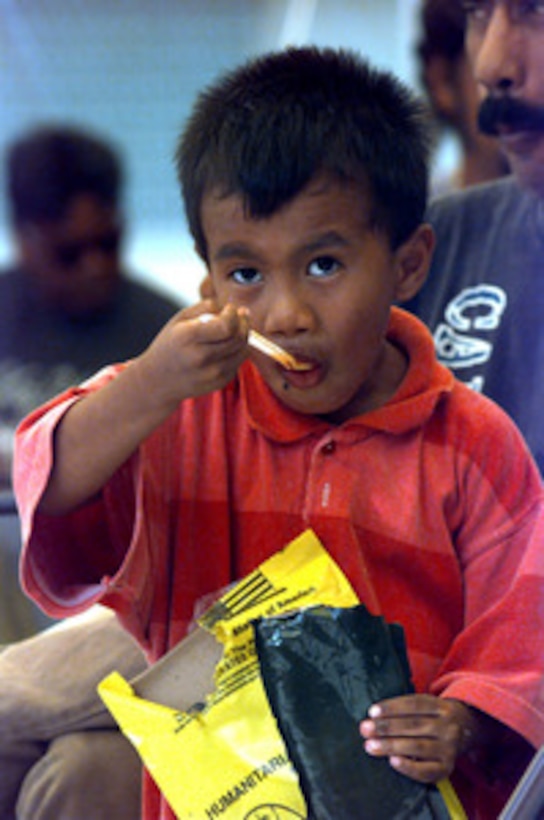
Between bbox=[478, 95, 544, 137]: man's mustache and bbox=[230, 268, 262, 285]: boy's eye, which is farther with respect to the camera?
bbox=[478, 95, 544, 137]: man's mustache

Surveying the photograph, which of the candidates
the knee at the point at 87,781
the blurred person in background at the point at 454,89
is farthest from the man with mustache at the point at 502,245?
the knee at the point at 87,781

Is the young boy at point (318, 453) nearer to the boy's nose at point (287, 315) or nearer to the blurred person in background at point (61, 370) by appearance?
the boy's nose at point (287, 315)

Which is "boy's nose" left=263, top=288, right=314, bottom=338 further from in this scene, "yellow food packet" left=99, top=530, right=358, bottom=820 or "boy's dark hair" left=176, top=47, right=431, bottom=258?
"yellow food packet" left=99, top=530, right=358, bottom=820

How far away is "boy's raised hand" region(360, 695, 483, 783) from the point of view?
1.05 metres

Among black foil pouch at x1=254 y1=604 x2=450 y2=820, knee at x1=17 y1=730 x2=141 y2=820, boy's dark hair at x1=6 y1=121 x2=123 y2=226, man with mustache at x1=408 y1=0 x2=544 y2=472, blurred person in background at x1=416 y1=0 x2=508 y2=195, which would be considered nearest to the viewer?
black foil pouch at x1=254 y1=604 x2=450 y2=820

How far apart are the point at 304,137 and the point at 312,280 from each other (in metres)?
0.12

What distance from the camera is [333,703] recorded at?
105 cm

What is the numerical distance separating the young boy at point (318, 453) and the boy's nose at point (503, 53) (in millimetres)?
225

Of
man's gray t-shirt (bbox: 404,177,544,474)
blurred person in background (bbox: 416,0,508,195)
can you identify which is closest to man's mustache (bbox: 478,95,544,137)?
man's gray t-shirt (bbox: 404,177,544,474)

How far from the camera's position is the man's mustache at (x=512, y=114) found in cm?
144

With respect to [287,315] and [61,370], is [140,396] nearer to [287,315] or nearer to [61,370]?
[287,315]

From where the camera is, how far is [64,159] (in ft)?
5.30

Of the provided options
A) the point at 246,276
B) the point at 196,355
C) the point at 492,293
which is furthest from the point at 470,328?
the point at 196,355

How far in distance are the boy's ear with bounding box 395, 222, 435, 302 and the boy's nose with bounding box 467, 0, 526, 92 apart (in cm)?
27
